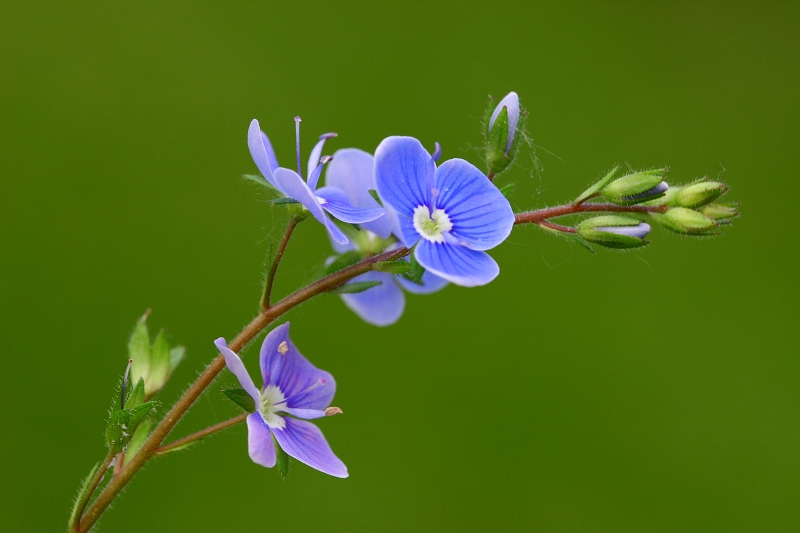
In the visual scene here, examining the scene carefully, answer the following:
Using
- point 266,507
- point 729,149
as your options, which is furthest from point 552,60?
point 266,507

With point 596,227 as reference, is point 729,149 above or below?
above

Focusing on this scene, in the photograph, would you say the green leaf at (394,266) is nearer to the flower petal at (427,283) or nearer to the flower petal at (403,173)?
the flower petal at (403,173)

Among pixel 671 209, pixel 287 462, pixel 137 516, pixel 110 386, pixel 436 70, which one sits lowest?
pixel 137 516

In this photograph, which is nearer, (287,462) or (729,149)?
(287,462)

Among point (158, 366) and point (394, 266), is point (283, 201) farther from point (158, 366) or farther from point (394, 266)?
point (158, 366)

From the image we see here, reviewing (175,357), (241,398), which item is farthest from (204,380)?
(175,357)

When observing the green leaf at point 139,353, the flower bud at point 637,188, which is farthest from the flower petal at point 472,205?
the green leaf at point 139,353

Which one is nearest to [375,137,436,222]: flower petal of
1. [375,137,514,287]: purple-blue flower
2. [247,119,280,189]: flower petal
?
[375,137,514,287]: purple-blue flower

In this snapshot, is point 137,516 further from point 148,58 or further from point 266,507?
point 148,58
